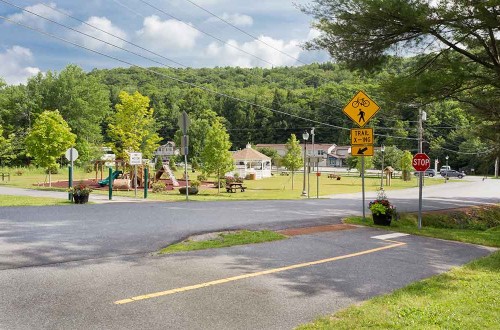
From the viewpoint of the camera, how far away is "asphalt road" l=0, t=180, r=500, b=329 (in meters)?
4.39

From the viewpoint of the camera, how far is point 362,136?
13250 millimetres

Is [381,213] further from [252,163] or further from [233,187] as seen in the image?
[252,163]

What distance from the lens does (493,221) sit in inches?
837

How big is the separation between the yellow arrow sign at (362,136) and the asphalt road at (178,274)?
3.37m

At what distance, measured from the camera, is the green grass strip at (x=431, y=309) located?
4.40m

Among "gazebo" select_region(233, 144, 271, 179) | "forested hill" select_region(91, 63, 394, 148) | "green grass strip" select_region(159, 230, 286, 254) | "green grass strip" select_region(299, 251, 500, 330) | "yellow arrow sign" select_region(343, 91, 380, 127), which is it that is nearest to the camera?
"green grass strip" select_region(299, 251, 500, 330)

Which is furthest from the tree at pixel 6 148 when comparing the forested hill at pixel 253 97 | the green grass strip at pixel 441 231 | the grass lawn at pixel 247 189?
the green grass strip at pixel 441 231

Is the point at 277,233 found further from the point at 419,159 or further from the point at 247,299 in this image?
the point at 419,159

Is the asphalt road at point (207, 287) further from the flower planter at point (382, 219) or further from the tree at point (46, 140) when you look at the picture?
the tree at point (46, 140)

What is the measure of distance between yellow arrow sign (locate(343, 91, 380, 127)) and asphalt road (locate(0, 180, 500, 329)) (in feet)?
12.4

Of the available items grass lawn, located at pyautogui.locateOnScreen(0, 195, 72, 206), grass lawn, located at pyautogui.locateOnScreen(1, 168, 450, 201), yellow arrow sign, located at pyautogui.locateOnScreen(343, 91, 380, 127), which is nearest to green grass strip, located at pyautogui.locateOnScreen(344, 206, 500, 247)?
yellow arrow sign, located at pyautogui.locateOnScreen(343, 91, 380, 127)

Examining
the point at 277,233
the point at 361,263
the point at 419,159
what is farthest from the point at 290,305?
the point at 419,159

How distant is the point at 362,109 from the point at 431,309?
Answer: 8.95 metres

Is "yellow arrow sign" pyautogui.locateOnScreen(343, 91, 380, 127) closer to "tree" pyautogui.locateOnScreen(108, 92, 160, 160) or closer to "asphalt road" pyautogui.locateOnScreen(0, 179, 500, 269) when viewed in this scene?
"asphalt road" pyautogui.locateOnScreen(0, 179, 500, 269)
